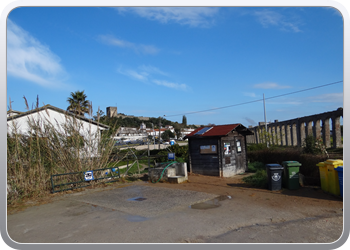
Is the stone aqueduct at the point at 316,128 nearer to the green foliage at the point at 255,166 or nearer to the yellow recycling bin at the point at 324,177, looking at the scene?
the green foliage at the point at 255,166

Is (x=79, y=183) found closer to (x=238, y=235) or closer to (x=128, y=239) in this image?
(x=128, y=239)

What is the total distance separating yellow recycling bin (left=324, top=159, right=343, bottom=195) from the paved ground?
0.28 m

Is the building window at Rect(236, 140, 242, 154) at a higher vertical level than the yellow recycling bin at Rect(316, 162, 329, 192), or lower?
higher

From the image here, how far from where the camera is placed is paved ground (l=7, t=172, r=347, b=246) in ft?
16.5

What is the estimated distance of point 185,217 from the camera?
631 cm

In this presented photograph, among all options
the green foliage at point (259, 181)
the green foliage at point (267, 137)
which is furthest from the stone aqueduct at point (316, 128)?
the green foliage at point (259, 181)

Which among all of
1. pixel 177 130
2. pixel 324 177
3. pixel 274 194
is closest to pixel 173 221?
pixel 274 194

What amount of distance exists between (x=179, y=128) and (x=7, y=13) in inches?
3848

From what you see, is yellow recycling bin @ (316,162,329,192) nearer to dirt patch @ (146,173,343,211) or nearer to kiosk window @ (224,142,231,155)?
dirt patch @ (146,173,343,211)

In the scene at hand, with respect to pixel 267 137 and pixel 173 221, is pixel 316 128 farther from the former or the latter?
pixel 173 221

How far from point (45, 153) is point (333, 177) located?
390 inches

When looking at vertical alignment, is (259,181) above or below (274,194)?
above

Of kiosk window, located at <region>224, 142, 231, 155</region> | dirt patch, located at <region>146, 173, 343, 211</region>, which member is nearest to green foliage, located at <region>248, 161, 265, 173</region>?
kiosk window, located at <region>224, 142, 231, 155</region>

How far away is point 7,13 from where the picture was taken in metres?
4.08
